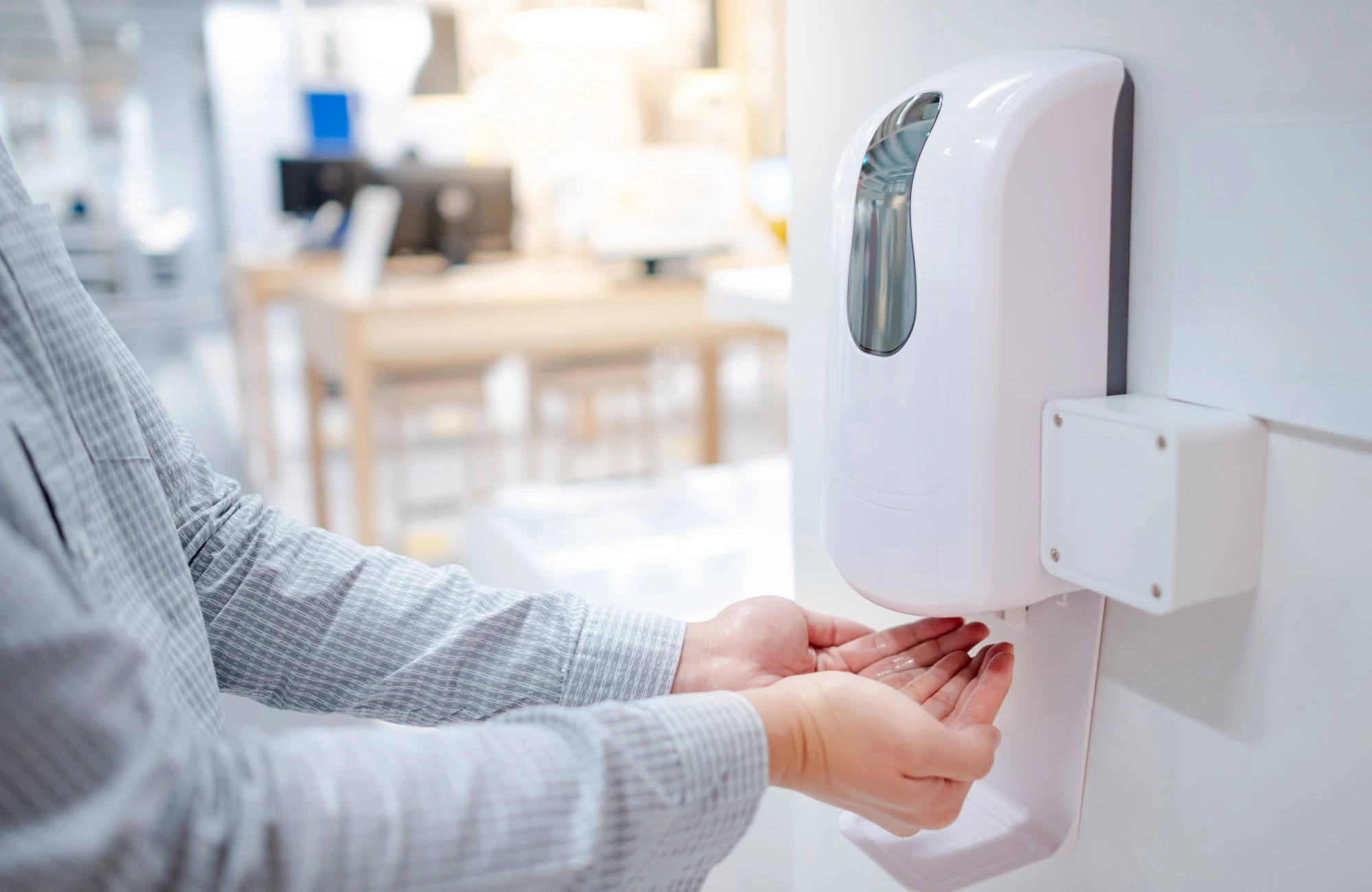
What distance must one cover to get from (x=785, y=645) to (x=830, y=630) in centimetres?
4

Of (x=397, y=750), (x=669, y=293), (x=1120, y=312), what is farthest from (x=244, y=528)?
(x=669, y=293)

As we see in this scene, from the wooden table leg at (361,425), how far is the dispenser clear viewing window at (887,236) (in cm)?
238

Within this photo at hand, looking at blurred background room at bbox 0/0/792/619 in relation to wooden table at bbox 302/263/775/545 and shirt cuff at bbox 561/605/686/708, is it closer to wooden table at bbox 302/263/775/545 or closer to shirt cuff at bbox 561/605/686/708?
wooden table at bbox 302/263/775/545

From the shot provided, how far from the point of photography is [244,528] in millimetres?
664

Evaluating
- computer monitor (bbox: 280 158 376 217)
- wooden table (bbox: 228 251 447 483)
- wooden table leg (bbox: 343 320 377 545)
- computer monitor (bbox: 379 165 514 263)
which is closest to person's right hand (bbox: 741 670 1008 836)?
wooden table leg (bbox: 343 320 377 545)

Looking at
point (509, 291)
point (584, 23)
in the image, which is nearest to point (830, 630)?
point (509, 291)

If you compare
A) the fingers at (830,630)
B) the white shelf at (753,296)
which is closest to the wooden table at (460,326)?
the white shelf at (753,296)

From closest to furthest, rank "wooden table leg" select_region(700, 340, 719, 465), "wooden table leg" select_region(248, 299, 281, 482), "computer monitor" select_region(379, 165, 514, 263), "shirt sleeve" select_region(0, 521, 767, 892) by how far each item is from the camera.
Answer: "shirt sleeve" select_region(0, 521, 767, 892) < "wooden table leg" select_region(700, 340, 719, 465) < "computer monitor" select_region(379, 165, 514, 263) < "wooden table leg" select_region(248, 299, 281, 482)

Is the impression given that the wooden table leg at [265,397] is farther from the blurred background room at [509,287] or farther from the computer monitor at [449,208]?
the computer monitor at [449,208]

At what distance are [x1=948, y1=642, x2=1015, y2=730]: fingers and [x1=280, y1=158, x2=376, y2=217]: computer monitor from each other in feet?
16.4

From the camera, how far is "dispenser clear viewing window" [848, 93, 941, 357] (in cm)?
51

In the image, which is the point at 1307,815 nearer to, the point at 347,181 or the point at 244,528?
the point at 244,528

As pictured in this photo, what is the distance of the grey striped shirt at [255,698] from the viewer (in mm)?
359

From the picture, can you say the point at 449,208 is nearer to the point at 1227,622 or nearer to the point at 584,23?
the point at 584,23
